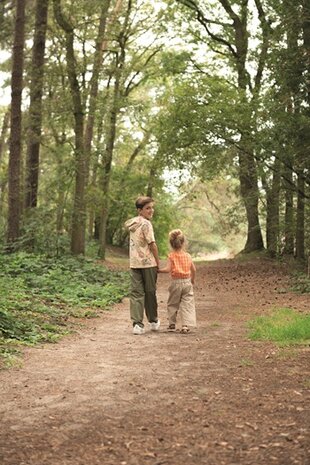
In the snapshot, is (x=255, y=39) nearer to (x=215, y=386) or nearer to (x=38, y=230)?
(x=38, y=230)

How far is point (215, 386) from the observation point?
5.28m

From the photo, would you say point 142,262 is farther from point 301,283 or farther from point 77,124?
point 77,124

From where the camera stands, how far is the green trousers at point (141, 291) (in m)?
8.64

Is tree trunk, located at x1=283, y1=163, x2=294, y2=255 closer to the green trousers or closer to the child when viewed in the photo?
the child

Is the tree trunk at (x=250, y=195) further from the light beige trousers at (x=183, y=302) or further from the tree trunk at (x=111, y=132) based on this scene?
the light beige trousers at (x=183, y=302)

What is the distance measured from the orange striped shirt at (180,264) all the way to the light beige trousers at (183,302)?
0.26 feet

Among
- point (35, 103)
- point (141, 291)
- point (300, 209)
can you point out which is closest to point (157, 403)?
point (141, 291)

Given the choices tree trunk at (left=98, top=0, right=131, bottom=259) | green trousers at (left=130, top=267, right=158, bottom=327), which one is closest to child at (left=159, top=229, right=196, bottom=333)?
green trousers at (left=130, top=267, right=158, bottom=327)

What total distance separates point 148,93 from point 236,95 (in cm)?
2243

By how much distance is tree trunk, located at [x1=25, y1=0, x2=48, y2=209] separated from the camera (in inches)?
782

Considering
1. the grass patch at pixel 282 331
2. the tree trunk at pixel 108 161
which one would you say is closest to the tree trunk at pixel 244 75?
the tree trunk at pixel 108 161

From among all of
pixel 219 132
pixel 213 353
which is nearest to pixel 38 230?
pixel 219 132

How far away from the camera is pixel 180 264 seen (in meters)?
8.97

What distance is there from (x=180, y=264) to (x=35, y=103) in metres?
13.0
